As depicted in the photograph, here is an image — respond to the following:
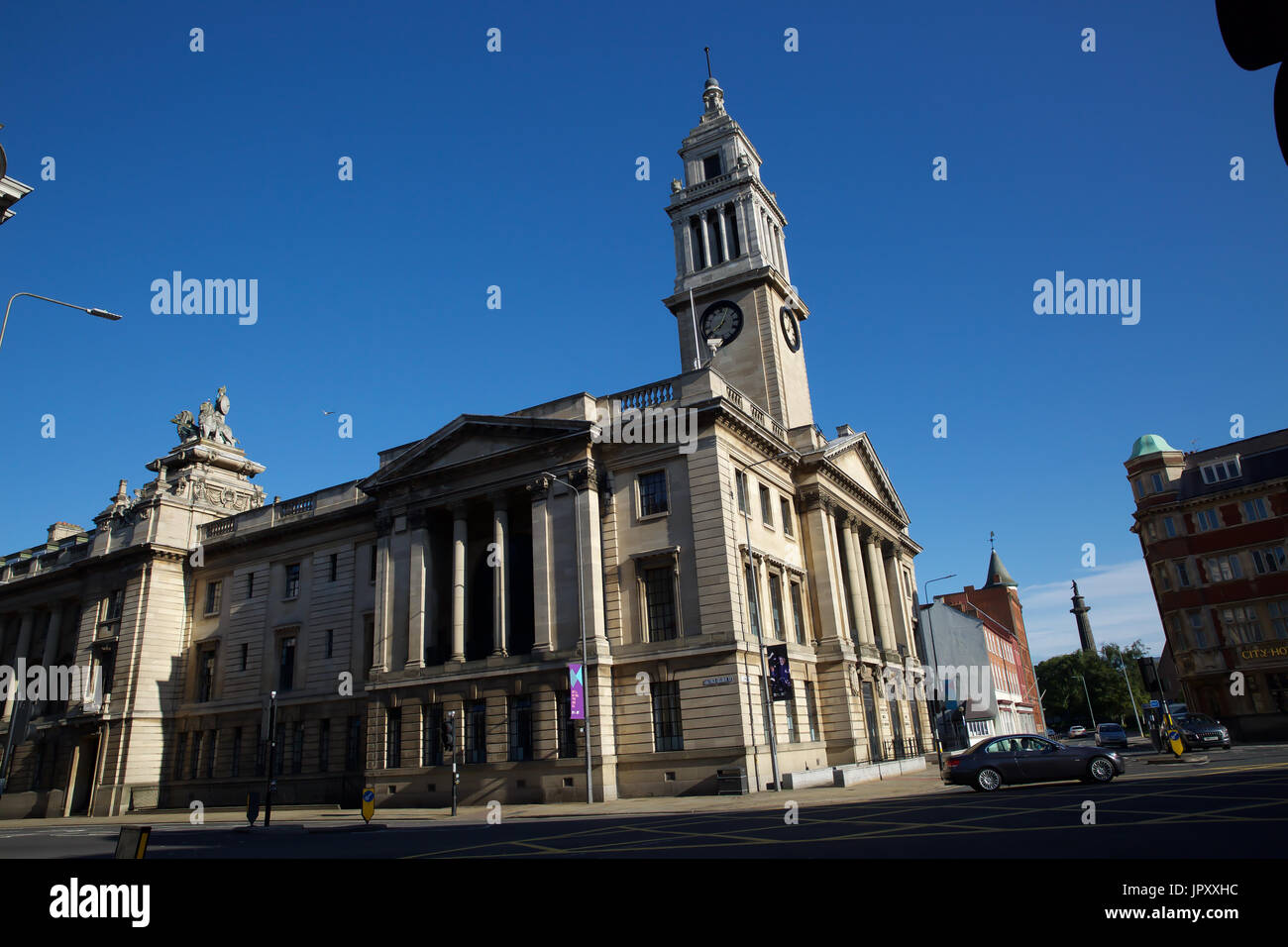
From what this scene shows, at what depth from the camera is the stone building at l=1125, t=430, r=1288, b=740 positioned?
2041 inches

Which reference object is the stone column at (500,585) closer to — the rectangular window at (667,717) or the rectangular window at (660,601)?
the rectangular window at (660,601)

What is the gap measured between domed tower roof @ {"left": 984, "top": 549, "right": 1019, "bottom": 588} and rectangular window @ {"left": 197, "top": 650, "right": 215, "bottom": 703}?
10186 centimetres

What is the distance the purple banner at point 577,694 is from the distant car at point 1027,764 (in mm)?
13828

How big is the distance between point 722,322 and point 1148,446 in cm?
3486

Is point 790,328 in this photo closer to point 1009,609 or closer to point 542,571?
point 542,571

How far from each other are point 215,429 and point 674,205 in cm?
3686

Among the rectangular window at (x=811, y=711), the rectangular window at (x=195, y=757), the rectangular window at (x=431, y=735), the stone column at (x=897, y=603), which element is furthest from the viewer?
the stone column at (x=897, y=603)

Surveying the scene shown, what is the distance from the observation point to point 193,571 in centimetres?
5050

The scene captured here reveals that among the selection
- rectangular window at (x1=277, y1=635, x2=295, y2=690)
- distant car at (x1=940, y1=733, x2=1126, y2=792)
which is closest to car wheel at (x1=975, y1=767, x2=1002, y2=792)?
distant car at (x1=940, y1=733, x2=1126, y2=792)

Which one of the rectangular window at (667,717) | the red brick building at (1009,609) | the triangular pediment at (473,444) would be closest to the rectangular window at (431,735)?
the rectangular window at (667,717)

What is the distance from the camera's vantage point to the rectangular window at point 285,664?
147 ft

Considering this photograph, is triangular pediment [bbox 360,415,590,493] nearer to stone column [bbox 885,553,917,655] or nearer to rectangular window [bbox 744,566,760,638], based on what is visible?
rectangular window [bbox 744,566,760,638]
